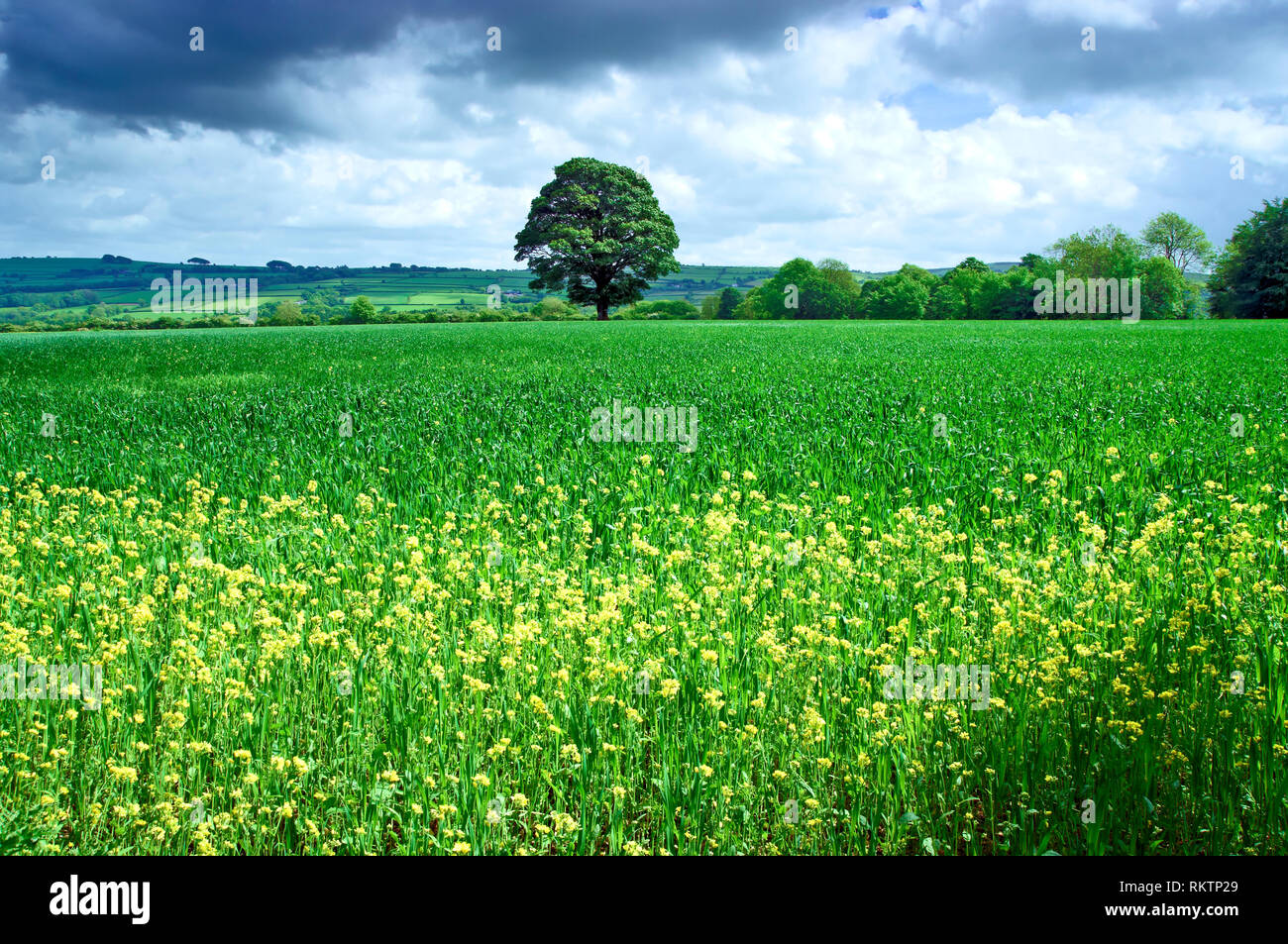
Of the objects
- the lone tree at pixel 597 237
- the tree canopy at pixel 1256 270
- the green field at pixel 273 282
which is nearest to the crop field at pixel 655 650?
the lone tree at pixel 597 237

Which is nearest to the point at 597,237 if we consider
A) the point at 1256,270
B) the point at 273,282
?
the point at 1256,270

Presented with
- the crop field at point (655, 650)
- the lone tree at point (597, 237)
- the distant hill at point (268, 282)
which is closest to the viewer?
the crop field at point (655, 650)

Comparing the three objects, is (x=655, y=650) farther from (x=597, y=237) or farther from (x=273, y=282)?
(x=273, y=282)

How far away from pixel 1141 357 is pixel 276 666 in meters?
24.7

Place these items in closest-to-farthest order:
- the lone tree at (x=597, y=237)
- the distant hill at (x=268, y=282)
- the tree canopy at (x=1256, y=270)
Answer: the tree canopy at (x=1256, y=270)
the lone tree at (x=597, y=237)
the distant hill at (x=268, y=282)

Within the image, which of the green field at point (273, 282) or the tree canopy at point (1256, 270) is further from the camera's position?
the green field at point (273, 282)

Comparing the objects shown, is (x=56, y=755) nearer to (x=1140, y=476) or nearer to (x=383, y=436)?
(x=383, y=436)

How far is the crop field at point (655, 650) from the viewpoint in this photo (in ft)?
10.4

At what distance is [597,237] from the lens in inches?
3036

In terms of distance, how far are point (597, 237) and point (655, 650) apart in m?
77.2

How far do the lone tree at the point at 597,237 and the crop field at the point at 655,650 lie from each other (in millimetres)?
69314

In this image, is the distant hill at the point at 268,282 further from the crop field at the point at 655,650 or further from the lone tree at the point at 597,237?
the crop field at the point at 655,650

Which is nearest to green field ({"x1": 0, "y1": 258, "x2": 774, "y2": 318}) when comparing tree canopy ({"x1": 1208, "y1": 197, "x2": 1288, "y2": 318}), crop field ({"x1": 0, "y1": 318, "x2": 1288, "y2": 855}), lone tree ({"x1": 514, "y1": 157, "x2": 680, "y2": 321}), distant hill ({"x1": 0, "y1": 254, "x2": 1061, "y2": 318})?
distant hill ({"x1": 0, "y1": 254, "x2": 1061, "y2": 318})

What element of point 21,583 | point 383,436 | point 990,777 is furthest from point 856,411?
point 21,583
